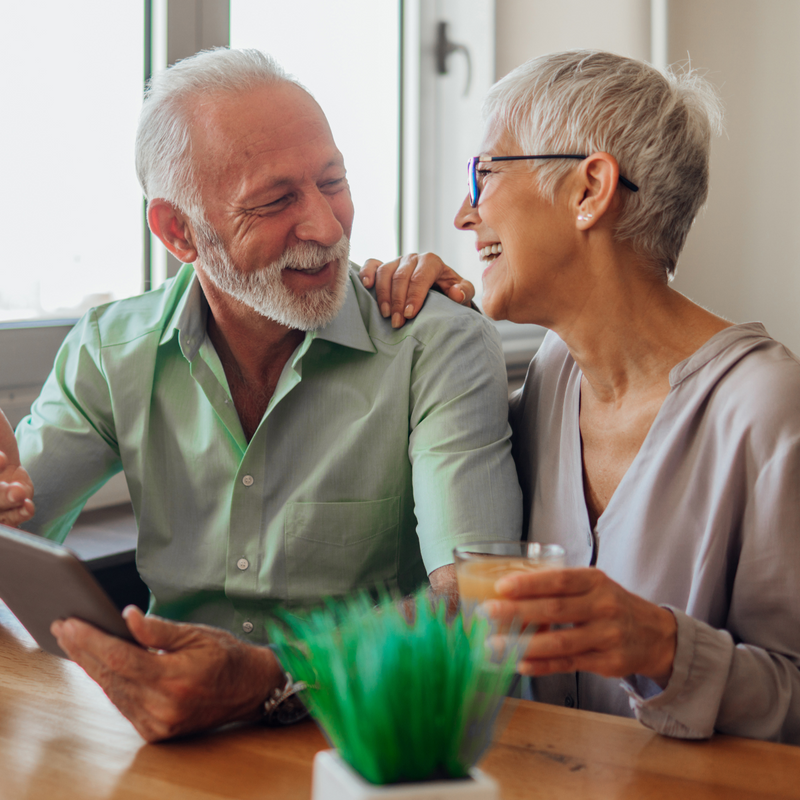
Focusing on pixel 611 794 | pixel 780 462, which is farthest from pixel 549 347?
pixel 611 794

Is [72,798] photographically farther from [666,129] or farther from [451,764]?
[666,129]

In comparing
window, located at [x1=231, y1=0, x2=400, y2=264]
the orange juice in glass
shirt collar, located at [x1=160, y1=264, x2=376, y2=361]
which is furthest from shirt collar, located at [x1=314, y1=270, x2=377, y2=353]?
window, located at [x1=231, y1=0, x2=400, y2=264]

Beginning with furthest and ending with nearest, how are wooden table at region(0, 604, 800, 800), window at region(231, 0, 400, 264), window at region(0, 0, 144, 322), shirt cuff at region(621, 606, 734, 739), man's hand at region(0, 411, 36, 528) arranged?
window at region(231, 0, 400, 264), window at region(0, 0, 144, 322), man's hand at region(0, 411, 36, 528), shirt cuff at region(621, 606, 734, 739), wooden table at region(0, 604, 800, 800)

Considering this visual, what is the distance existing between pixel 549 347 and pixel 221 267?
0.60 meters

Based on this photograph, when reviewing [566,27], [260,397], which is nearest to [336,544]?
[260,397]

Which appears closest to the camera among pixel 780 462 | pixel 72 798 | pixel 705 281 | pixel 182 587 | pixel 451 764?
pixel 451 764

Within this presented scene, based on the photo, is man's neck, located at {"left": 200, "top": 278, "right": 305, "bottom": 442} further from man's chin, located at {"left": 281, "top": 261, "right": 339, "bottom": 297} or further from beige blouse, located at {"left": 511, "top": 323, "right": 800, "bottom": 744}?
beige blouse, located at {"left": 511, "top": 323, "right": 800, "bottom": 744}

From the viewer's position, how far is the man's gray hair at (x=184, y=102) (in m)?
1.53

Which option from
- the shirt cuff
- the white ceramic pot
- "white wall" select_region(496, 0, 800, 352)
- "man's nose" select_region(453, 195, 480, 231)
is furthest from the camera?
"white wall" select_region(496, 0, 800, 352)

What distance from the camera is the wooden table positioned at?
0.78 m

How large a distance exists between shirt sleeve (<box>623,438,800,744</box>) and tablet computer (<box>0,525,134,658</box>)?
55cm

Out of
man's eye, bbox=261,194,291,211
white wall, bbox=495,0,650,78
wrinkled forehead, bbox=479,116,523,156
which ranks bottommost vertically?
man's eye, bbox=261,194,291,211

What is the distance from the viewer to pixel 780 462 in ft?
3.44

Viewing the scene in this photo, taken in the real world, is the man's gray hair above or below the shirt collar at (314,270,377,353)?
above
